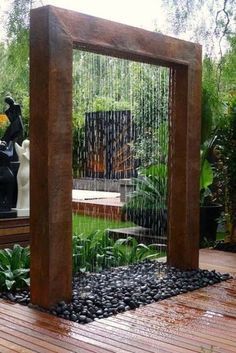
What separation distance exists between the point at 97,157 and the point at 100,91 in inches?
109

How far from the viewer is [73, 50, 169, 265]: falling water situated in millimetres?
5723

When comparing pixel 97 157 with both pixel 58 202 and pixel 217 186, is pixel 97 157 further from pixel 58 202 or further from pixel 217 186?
pixel 58 202

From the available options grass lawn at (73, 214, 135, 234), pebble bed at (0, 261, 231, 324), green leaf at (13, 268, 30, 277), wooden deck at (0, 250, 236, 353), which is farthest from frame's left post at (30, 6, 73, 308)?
grass lawn at (73, 214, 135, 234)

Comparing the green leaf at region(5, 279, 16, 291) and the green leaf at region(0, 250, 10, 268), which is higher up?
the green leaf at region(0, 250, 10, 268)

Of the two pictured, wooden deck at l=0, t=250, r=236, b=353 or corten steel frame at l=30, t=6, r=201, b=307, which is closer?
wooden deck at l=0, t=250, r=236, b=353

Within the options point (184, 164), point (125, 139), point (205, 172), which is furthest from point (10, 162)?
point (184, 164)

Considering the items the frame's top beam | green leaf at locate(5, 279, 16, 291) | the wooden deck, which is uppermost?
Result: the frame's top beam

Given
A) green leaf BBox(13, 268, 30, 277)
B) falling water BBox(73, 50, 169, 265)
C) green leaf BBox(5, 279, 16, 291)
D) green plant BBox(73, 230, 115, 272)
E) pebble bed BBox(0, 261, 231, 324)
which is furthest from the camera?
falling water BBox(73, 50, 169, 265)

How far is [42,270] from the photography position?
3.96m

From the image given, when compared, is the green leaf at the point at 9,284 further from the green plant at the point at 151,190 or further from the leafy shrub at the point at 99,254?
the green plant at the point at 151,190

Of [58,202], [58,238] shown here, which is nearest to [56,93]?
[58,202]

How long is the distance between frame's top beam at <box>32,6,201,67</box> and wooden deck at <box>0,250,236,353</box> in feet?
6.59

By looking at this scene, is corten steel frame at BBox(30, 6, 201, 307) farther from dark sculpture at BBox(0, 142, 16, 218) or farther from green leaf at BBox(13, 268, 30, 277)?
dark sculpture at BBox(0, 142, 16, 218)

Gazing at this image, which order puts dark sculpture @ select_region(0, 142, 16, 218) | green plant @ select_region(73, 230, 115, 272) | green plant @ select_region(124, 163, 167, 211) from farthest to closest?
green plant @ select_region(124, 163, 167, 211)
dark sculpture @ select_region(0, 142, 16, 218)
green plant @ select_region(73, 230, 115, 272)
